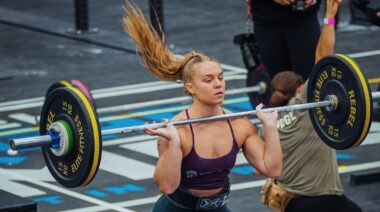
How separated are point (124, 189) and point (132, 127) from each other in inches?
139

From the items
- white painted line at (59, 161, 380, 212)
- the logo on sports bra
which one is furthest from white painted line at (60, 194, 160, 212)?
the logo on sports bra

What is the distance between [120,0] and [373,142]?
774 centimetres

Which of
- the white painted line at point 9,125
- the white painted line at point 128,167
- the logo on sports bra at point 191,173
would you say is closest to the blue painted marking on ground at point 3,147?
the white painted line at point 9,125

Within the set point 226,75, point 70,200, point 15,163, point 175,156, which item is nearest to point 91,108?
point 175,156

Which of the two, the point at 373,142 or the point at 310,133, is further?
the point at 373,142

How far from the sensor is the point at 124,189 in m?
10.7

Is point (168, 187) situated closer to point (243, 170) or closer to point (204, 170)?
point (204, 170)

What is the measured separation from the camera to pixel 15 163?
→ 1152cm

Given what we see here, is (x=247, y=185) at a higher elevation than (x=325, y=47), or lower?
lower

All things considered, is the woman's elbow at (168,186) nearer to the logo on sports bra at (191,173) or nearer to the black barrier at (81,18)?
the logo on sports bra at (191,173)

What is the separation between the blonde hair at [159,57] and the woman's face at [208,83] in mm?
48

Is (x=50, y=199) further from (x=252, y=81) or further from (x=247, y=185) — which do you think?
(x=252, y=81)

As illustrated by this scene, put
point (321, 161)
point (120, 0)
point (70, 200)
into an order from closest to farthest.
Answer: point (321, 161) → point (70, 200) → point (120, 0)

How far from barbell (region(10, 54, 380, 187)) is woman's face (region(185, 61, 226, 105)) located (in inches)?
4.5
